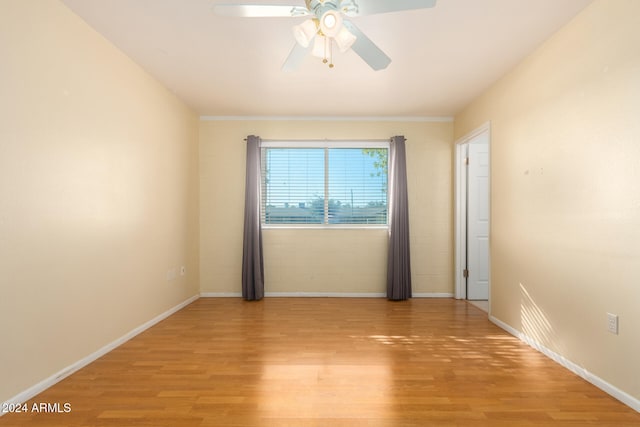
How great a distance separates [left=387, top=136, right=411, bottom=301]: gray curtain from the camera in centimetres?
456

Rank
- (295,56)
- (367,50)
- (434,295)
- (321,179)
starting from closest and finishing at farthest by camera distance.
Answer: (367,50), (295,56), (434,295), (321,179)

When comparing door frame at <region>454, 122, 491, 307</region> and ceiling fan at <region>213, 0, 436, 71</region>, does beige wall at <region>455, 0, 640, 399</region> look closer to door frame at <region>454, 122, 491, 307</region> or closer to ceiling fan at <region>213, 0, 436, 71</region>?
door frame at <region>454, 122, 491, 307</region>

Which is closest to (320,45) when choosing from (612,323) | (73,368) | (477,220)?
(612,323)

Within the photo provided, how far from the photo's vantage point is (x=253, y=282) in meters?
4.56

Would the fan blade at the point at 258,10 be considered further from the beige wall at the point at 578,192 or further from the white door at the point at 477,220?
the white door at the point at 477,220

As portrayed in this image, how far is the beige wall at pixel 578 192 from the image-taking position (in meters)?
2.00

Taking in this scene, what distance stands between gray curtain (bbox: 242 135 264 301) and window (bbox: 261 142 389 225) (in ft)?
0.80

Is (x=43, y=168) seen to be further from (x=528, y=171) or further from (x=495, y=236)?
(x=495, y=236)

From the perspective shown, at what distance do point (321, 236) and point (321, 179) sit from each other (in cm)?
84

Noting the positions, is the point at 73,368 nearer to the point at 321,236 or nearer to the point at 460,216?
the point at 321,236

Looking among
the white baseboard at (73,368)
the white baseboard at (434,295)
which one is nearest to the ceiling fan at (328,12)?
the white baseboard at (73,368)

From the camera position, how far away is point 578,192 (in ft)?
7.77

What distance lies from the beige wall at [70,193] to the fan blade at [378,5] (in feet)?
6.35

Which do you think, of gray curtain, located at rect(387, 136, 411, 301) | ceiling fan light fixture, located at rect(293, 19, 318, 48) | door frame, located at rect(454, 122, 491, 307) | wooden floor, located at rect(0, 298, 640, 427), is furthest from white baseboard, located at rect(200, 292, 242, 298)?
ceiling fan light fixture, located at rect(293, 19, 318, 48)
